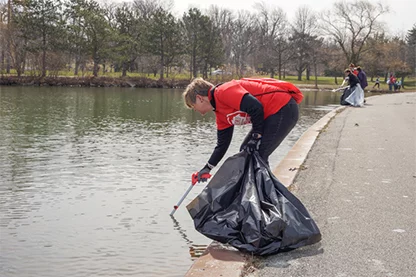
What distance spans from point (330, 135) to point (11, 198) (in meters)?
8.18

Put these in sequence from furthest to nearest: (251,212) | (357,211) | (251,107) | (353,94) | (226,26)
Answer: (226,26), (353,94), (357,211), (251,107), (251,212)

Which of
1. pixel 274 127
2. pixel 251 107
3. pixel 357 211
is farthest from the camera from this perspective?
pixel 357 211

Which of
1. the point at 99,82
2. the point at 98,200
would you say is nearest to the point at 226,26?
the point at 99,82

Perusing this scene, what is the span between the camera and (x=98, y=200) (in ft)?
26.0

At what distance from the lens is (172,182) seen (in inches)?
365

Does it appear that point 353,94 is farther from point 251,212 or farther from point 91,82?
point 91,82

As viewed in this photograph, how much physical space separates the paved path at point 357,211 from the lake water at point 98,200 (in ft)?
4.49

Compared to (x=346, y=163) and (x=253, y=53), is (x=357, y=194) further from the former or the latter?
(x=253, y=53)

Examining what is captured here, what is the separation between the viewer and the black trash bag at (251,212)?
4.50m

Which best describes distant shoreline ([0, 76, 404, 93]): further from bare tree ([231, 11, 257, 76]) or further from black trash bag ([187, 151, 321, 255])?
black trash bag ([187, 151, 321, 255])

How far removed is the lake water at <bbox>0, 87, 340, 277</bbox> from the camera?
18.1 feet

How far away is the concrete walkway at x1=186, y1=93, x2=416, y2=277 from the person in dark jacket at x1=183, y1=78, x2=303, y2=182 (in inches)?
38.6

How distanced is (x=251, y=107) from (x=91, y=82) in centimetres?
5443

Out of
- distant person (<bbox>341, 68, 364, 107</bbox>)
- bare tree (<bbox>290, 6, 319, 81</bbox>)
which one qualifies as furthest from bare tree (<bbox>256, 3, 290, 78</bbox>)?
distant person (<bbox>341, 68, 364, 107</bbox>)
